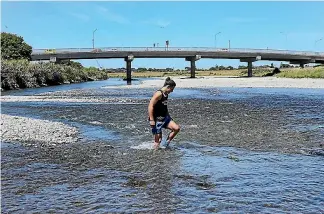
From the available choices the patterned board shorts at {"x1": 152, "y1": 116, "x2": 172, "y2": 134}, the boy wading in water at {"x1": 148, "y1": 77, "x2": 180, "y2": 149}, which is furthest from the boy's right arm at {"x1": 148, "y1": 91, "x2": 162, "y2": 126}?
the patterned board shorts at {"x1": 152, "y1": 116, "x2": 172, "y2": 134}

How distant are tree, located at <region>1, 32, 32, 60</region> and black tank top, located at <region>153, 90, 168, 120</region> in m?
86.3

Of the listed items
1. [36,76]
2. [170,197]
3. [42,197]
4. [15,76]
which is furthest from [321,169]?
[36,76]

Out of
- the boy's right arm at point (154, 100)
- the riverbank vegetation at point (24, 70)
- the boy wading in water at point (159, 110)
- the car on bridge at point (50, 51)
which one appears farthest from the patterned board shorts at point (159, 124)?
the car on bridge at point (50, 51)

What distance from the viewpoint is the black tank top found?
1285cm

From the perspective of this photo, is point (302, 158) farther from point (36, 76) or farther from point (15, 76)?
point (36, 76)

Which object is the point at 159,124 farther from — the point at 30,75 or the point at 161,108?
the point at 30,75

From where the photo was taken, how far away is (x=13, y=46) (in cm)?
9544

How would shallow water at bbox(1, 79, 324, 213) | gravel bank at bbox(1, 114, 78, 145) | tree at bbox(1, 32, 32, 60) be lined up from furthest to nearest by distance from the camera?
tree at bbox(1, 32, 32, 60), gravel bank at bbox(1, 114, 78, 145), shallow water at bbox(1, 79, 324, 213)

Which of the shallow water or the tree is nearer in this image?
the shallow water

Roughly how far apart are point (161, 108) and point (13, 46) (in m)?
90.1

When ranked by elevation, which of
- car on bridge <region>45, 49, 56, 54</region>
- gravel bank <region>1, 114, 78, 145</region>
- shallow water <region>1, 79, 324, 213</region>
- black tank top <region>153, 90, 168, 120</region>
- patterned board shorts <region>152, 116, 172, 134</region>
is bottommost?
shallow water <region>1, 79, 324, 213</region>

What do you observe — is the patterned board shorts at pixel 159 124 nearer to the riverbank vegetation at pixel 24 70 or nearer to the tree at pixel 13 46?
the riverbank vegetation at pixel 24 70

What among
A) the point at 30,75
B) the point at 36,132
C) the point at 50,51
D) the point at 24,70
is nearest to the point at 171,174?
the point at 36,132

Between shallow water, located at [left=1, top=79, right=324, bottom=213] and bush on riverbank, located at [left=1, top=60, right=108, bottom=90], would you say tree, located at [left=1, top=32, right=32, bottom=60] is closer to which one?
bush on riverbank, located at [left=1, top=60, right=108, bottom=90]
